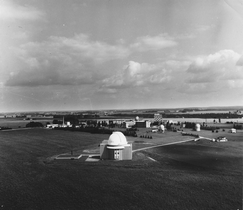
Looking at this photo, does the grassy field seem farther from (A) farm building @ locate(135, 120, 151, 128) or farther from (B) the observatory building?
(A) farm building @ locate(135, 120, 151, 128)

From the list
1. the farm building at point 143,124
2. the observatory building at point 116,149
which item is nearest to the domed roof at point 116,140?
the observatory building at point 116,149

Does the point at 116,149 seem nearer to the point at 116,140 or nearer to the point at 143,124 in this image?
the point at 116,140

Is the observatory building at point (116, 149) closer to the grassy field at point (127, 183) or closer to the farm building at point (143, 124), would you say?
the grassy field at point (127, 183)

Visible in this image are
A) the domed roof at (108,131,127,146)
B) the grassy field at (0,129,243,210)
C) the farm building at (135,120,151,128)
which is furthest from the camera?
the farm building at (135,120,151,128)

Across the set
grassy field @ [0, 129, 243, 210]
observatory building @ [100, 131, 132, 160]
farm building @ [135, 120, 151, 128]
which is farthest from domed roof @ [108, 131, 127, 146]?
farm building @ [135, 120, 151, 128]

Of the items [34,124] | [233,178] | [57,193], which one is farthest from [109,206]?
[34,124]

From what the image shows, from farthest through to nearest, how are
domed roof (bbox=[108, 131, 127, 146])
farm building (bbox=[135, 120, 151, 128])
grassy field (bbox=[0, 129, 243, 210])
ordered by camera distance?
1. farm building (bbox=[135, 120, 151, 128])
2. domed roof (bbox=[108, 131, 127, 146])
3. grassy field (bbox=[0, 129, 243, 210])

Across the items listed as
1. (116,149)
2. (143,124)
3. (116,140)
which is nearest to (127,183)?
(116,149)
